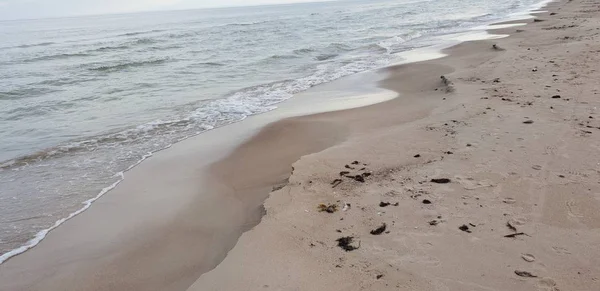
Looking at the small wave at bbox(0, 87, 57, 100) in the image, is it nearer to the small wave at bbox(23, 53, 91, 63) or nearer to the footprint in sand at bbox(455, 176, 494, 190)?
the small wave at bbox(23, 53, 91, 63)

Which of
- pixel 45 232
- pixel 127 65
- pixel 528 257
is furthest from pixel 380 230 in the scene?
pixel 127 65

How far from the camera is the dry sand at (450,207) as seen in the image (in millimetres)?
3006

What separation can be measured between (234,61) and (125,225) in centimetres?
1338

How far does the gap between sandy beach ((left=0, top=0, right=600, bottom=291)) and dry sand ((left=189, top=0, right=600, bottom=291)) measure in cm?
2

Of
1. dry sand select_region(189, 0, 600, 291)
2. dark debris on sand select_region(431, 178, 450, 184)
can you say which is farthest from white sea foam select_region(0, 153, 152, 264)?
dark debris on sand select_region(431, 178, 450, 184)

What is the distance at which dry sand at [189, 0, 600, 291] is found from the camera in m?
3.01

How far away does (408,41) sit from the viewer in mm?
20969

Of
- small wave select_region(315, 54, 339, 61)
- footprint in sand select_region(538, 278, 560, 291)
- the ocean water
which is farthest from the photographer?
small wave select_region(315, 54, 339, 61)

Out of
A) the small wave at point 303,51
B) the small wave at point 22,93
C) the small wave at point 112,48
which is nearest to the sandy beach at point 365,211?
the small wave at point 22,93

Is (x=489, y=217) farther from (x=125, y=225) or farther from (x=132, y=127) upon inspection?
(x=132, y=127)

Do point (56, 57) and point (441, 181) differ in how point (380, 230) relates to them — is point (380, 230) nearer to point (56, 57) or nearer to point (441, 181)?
point (441, 181)

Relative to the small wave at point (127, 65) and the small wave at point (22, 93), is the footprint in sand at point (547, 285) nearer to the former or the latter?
the small wave at point (22, 93)

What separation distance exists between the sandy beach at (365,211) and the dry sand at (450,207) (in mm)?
16

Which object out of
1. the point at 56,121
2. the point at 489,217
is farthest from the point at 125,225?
the point at 56,121
